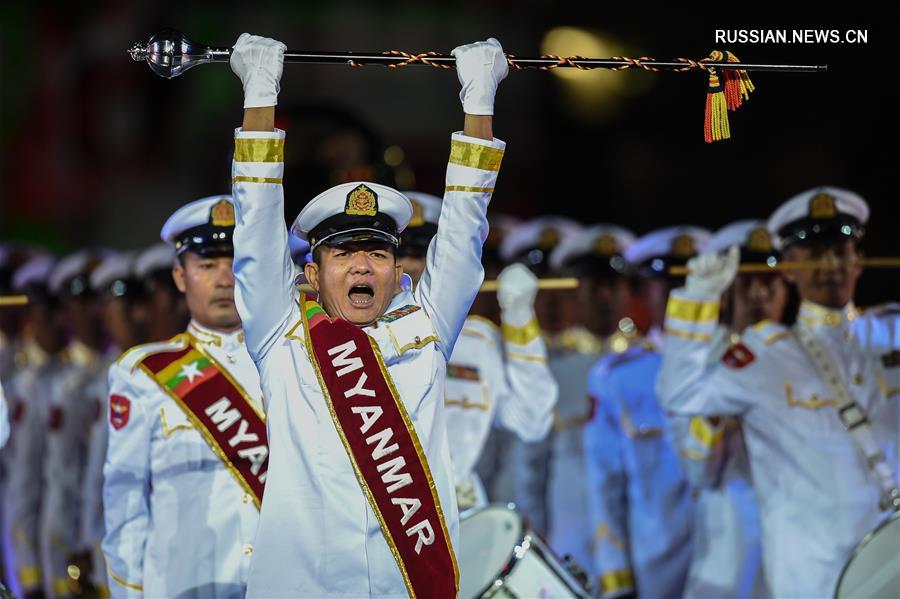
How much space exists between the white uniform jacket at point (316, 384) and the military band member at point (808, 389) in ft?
7.07

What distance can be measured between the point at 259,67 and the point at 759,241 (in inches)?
138

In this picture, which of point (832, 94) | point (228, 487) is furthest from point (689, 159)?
point (228, 487)

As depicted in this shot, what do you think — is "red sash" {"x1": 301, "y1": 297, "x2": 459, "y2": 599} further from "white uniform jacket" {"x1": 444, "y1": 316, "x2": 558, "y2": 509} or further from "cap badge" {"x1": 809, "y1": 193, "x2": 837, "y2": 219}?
"cap badge" {"x1": 809, "y1": 193, "x2": 837, "y2": 219}

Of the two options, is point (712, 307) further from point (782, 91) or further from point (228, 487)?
point (782, 91)

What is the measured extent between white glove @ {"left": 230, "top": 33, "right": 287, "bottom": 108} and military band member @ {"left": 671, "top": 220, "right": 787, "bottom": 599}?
10.9 ft

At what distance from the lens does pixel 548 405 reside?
6230 mm

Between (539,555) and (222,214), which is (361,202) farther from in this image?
(539,555)

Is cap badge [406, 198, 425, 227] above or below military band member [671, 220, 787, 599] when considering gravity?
above

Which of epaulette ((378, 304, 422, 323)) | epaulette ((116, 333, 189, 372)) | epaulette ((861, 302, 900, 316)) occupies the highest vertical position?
epaulette ((378, 304, 422, 323))

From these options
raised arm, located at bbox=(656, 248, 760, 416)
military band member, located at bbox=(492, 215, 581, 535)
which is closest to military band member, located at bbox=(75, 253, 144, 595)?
military band member, located at bbox=(492, 215, 581, 535)

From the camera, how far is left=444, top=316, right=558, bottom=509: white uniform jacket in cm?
617

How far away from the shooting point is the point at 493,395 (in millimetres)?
6348

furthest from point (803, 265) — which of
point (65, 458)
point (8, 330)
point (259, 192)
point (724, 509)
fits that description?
point (8, 330)

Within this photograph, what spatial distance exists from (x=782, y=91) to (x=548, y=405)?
4291 mm
